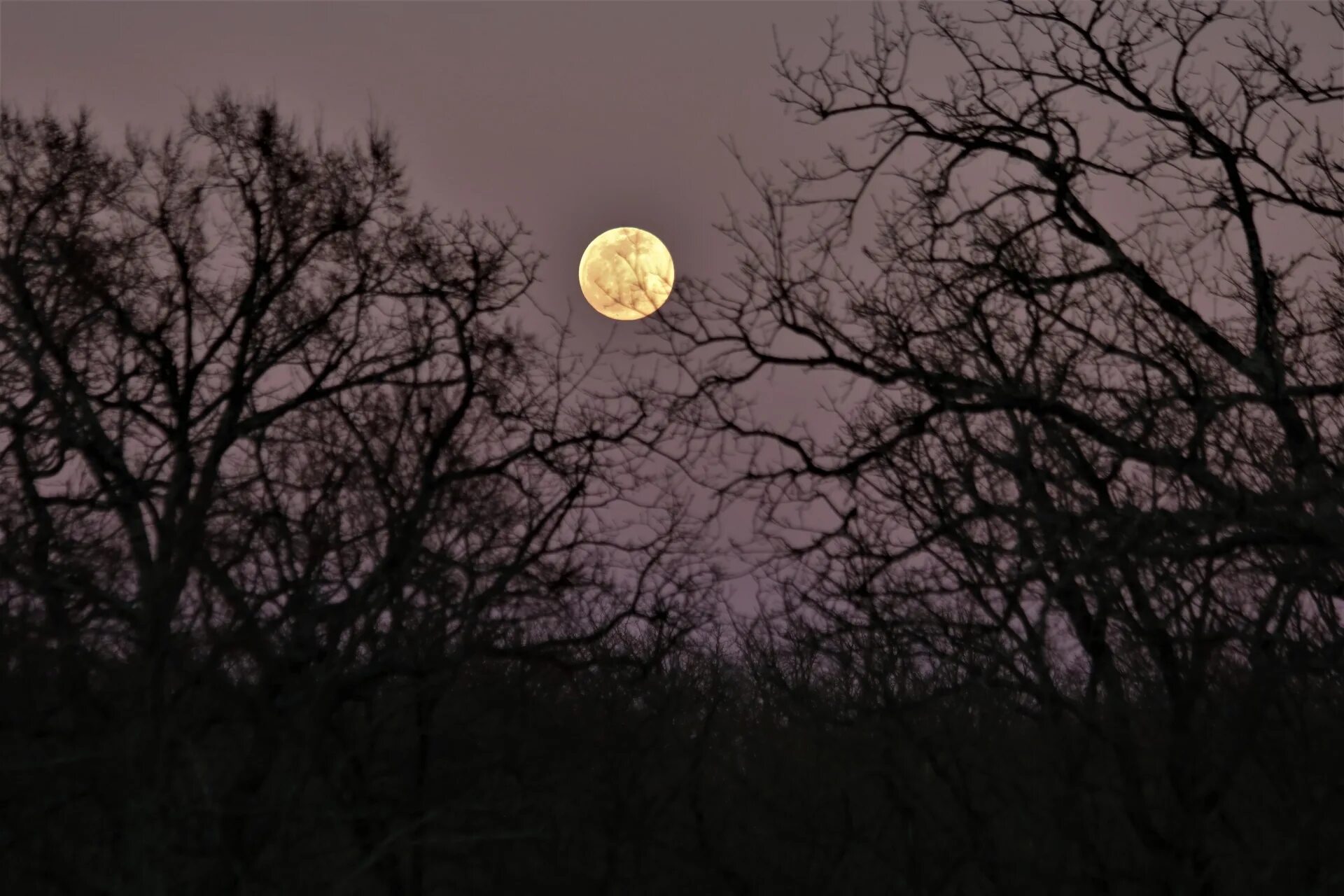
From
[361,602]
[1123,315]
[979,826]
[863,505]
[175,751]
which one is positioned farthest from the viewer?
[979,826]

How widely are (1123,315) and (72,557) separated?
9.40m

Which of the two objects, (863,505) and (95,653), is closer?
(863,505)

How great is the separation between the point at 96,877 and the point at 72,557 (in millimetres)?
3071

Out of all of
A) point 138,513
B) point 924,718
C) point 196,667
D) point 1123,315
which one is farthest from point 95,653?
point 924,718

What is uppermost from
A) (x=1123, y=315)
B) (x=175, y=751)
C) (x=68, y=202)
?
(x=68, y=202)

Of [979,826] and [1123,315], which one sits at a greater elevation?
[1123,315]

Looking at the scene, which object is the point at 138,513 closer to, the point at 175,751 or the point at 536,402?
the point at 175,751

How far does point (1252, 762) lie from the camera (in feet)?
47.2

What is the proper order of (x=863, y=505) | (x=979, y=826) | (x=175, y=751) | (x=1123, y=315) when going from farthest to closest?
(x=979, y=826) < (x=175, y=751) < (x=863, y=505) < (x=1123, y=315)

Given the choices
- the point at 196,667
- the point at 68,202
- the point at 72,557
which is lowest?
the point at 196,667

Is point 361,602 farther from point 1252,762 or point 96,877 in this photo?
point 1252,762

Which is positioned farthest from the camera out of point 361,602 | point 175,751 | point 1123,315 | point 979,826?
point 979,826

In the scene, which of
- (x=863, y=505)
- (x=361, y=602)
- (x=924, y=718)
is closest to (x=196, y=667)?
(x=361, y=602)

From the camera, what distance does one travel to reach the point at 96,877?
42.7 ft
